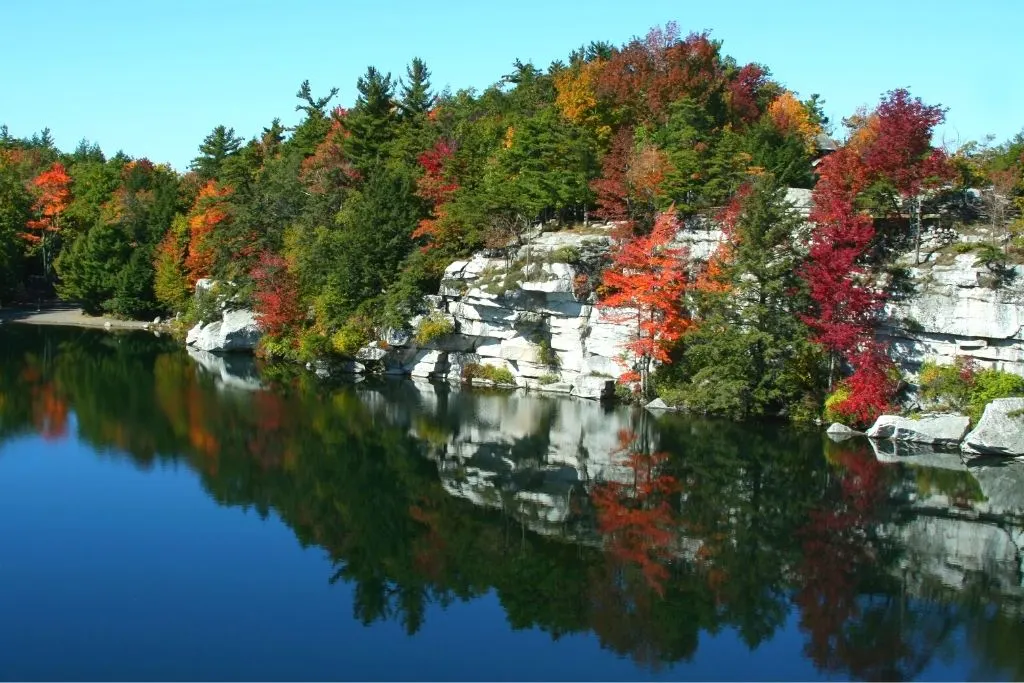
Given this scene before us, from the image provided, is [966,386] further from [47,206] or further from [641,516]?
[47,206]

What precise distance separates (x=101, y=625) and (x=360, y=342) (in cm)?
2526

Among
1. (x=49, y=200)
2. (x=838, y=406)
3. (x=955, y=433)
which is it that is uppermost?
(x=49, y=200)

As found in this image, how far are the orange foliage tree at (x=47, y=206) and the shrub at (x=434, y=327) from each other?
37.4 meters

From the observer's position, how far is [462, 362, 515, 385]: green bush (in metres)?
37.1

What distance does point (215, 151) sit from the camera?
61.3 meters

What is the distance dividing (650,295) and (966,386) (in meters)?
10.2

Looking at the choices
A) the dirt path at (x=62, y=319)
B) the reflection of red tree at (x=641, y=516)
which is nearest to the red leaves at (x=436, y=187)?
the reflection of red tree at (x=641, y=516)

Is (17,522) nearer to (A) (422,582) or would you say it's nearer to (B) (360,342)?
(A) (422,582)

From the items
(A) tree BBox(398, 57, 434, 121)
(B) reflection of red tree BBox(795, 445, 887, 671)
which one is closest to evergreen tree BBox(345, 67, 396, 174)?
(A) tree BBox(398, 57, 434, 121)

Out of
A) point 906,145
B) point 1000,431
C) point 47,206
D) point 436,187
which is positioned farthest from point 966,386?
point 47,206

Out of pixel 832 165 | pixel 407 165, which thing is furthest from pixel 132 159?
pixel 832 165

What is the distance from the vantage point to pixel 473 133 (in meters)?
42.5

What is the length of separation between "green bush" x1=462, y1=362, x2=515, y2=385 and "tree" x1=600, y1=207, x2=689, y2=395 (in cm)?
608

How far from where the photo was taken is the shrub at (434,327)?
37094 millimetres
